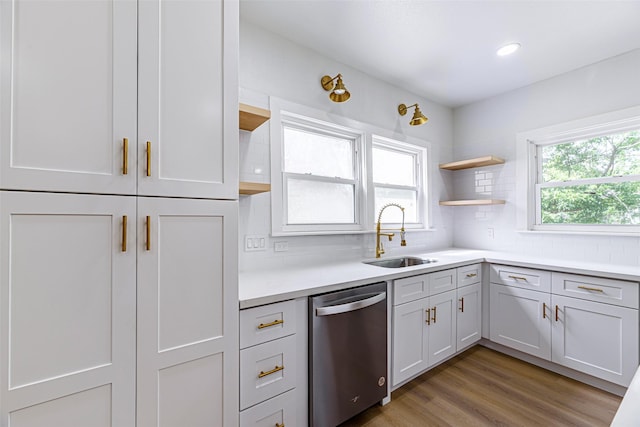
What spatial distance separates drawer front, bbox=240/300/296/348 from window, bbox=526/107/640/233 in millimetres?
2917

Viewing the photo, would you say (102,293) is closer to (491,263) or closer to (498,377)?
(498,377)

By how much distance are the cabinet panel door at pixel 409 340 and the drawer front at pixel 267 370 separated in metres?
0.86

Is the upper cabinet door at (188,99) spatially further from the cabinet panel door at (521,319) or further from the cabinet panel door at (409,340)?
the cabinet panel door at (521,319)

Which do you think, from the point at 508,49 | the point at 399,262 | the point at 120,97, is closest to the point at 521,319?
the point at 399,262

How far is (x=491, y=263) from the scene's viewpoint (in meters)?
2.74

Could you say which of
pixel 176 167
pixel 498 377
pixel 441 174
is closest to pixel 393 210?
pixel 441 174

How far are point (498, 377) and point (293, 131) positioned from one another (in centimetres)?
262

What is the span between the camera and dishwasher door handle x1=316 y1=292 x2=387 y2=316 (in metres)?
1.59

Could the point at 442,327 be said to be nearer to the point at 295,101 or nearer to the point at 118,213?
the point at 295,101

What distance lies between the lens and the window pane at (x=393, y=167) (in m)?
3.04

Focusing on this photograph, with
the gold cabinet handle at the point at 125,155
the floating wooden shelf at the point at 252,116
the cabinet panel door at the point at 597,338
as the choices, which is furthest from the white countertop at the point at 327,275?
the floating wooden shelf at the point at 252,116

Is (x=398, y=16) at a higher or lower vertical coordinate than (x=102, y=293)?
higher

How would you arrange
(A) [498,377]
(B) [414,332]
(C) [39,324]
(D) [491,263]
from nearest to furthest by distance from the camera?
(C) [39,324] < (B) [414,332] < (A) [498,377] < (D) [491,263]

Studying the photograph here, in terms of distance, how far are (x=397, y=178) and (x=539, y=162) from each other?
4.93ft
